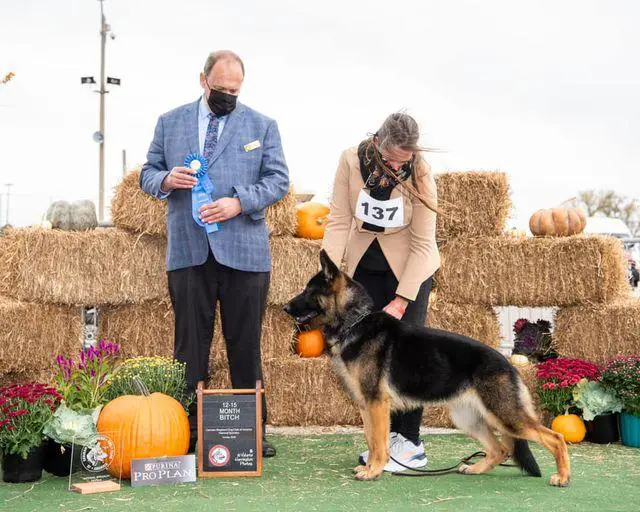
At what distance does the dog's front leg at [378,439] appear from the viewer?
4.42 m

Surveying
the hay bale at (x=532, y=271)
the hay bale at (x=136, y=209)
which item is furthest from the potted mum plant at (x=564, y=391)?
the hay bale at (x=136, y=209)

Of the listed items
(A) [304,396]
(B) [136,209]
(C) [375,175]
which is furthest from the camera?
(A) [304,396]

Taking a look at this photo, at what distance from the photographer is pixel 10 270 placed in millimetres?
6250

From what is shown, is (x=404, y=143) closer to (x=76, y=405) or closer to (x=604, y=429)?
(x=76, y=405)

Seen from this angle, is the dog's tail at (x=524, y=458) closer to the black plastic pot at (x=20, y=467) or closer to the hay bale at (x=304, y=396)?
the hay bale at (x=304, y=396)

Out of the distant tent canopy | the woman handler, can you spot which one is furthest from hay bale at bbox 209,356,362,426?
the distant tent canopy

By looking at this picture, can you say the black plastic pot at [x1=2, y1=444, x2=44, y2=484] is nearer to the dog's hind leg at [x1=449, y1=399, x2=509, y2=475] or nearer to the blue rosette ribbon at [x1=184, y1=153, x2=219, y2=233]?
the blue rosette ribbon at [x1=184, y1=153, x2=219, y2=233]

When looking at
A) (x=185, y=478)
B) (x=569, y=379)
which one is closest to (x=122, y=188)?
(x=185, y=478)

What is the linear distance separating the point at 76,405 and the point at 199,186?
1.57 m

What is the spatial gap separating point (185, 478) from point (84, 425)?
0.71m

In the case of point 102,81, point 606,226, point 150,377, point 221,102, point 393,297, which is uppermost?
point 102,81

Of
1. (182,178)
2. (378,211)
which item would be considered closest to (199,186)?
(182,178)

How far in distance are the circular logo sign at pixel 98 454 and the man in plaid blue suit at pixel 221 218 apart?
2.49 ft

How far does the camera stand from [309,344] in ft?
23.0
